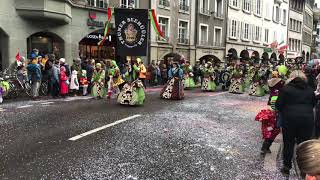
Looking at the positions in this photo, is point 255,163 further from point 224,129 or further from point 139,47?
point 139,47

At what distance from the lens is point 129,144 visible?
7.73 metres

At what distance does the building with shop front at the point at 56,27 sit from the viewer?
18938 millimetres

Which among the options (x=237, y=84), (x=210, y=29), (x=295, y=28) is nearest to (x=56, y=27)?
(x=237, y=84)

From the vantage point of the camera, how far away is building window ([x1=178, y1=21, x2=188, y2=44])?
32406 millimetres

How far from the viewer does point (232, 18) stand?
3928cm

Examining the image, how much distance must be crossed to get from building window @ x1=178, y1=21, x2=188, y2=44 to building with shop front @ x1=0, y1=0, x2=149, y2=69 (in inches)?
211

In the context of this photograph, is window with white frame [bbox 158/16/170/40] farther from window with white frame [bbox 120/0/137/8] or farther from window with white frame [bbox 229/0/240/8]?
window with white frame [bbox 229/0/240/8]

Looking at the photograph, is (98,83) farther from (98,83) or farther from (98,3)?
(98,3)

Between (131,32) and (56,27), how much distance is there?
8.90 m

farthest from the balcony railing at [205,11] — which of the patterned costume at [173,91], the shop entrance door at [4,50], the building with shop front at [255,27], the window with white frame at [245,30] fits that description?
the patterned costume at [173,91]

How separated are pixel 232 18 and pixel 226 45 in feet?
10.3

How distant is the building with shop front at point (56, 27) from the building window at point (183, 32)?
5372 mm

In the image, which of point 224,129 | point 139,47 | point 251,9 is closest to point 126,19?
point 139,47

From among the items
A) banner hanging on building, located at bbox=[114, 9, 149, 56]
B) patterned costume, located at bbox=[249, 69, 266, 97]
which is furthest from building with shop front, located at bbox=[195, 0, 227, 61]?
banner hanging on building, located at bbox=[114, 9, 149, 56]
